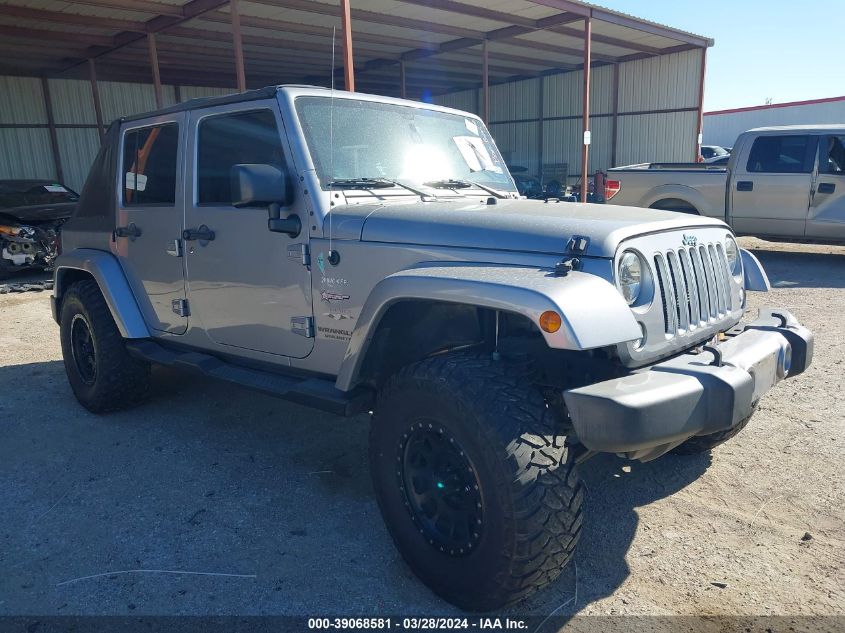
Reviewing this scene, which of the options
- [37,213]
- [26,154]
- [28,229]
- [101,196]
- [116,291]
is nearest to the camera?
[116,291]

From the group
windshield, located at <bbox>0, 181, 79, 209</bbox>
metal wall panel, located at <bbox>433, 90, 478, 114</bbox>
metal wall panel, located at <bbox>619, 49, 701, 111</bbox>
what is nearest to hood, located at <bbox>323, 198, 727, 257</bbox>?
windshield, located at <bbox>0, 181, 79, 209</bbox>

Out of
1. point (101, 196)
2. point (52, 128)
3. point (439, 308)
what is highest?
point (52, 128)

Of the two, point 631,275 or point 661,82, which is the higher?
point 661,82

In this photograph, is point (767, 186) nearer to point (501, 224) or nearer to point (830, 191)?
point (830, 191)

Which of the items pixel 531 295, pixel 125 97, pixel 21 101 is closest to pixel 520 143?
pixel 125 97

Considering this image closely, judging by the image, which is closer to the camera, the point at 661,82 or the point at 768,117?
the point at 661,82

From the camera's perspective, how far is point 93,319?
4383mm

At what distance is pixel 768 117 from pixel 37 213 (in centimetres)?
2849

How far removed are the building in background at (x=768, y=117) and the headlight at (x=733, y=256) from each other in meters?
26.6

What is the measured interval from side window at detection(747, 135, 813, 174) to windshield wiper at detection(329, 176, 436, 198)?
8.16m

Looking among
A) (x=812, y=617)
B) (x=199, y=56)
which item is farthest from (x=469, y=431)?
(x=199, y=56)

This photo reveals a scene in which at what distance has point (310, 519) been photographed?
125 inches

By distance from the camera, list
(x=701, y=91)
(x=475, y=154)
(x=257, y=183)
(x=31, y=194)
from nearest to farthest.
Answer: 1. (x=257, y=183)
2. (x=475, y=154)
3. (x=31, y=194)
4. (x=701, y=91)

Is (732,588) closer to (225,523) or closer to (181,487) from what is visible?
(225,523)
